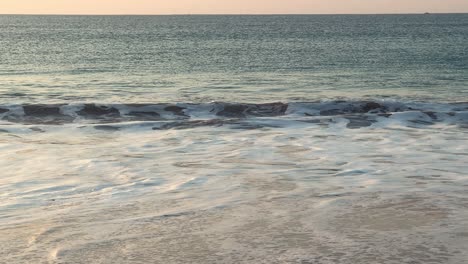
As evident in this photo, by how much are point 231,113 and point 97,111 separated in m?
3.57

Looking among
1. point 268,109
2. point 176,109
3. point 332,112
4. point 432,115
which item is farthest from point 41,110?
point 432,115

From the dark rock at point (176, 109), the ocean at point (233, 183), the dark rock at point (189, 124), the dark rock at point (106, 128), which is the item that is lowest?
the dark rock at point (176, 109)

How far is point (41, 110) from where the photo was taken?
20094 millimetres

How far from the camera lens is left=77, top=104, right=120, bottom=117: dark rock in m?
19.9

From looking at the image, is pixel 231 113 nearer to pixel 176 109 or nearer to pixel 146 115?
pixel 176 109

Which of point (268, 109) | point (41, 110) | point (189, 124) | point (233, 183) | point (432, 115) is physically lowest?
point (268, 109)

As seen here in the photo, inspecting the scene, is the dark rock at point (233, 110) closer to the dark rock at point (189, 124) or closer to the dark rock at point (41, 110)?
the dark rock at point (189, 124)

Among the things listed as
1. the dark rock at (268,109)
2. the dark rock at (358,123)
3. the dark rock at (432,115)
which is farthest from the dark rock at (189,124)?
the dark rock at (432,115)

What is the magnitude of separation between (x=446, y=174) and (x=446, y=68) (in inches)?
1217

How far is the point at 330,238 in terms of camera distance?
24.5 feet

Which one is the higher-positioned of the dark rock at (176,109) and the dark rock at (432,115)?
the dark rock at (432,115)

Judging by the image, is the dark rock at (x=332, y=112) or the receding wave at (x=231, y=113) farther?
the dark rock at (x=332, y=112)

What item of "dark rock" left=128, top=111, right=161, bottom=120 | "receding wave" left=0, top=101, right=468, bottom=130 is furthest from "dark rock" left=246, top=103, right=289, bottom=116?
"dark rock" left=128, top=111, right=161, bottom=120

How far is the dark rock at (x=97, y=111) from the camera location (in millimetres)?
19906
